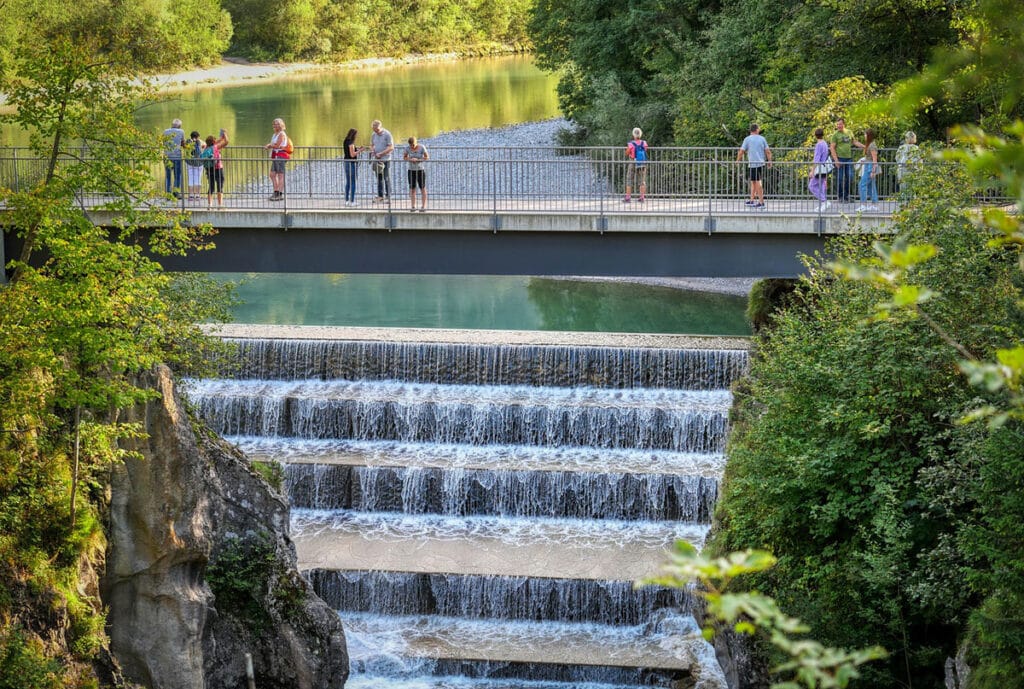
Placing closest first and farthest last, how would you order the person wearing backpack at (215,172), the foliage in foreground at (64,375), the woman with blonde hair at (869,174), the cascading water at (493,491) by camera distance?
the foliage in foreground at (64,375) → the cascading water at (493,491) → the woman with blonde hair at (869,174) → the person wearing backpack at (215,172)

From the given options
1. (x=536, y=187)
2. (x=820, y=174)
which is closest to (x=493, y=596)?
(x=536, y=187)

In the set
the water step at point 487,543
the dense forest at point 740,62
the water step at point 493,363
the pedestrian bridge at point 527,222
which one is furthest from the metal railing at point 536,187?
the water step at point 487,543

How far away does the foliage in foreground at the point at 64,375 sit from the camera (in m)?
15.1

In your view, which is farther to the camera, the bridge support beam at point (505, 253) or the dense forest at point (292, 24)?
the dense forest at point (292, 24)

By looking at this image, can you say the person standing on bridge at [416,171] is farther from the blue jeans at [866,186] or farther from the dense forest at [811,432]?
the blue jeans at [866,186]

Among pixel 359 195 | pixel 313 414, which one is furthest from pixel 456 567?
pixel 359 195

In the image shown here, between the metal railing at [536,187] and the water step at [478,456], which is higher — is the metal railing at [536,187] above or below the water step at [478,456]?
above

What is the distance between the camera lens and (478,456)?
2523cm

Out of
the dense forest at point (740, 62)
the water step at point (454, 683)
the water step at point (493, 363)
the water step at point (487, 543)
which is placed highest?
the dense forest at point (740, 62)

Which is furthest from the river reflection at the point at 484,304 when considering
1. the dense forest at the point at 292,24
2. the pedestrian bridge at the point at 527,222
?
the dense forest at the point at 292,24

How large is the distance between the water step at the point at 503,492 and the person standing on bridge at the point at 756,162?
16.9ft

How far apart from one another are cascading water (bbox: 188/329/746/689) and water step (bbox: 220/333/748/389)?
1.2 inches

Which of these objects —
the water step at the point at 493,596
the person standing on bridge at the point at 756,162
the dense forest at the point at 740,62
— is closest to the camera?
the water step at the point at 493,596

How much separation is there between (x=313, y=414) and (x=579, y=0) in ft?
79.6
